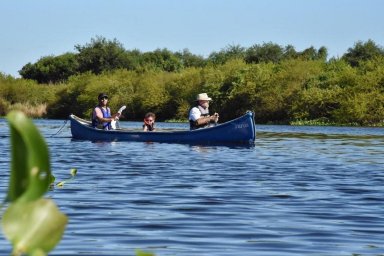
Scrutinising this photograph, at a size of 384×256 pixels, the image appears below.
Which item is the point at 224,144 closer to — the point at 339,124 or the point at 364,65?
the point at 339,124

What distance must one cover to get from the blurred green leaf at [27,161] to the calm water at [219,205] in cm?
463

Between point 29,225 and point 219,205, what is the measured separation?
314 inches

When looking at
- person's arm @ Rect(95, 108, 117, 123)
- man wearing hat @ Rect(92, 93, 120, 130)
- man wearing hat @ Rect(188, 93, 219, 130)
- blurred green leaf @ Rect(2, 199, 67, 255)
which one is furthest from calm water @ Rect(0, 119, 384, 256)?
person's arm @ Rect(95, 108, 117, 123)

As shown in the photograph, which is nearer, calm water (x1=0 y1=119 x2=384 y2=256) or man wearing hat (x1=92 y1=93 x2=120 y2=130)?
calm water (x1=0 y1=119 x2=384 y2=256)

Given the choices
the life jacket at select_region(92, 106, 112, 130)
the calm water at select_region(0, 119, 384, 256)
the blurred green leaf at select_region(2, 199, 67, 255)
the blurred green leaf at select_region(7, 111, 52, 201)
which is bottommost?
the calm water at select_region(0, 119, 384, 256)

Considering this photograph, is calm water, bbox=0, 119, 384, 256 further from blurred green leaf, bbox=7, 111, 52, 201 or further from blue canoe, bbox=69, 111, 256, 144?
blue canoe, bbox=69, 111, 256, 144

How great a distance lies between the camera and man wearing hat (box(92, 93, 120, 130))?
2334cm

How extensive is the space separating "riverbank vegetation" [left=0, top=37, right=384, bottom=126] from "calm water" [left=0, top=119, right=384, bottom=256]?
3374 cm

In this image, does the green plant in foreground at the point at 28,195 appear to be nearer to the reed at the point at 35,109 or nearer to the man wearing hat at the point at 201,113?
the man wearing hat at the point at 201,113

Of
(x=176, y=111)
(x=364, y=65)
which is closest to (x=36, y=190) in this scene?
(x=364, y=65)

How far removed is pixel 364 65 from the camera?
54750 millimetres

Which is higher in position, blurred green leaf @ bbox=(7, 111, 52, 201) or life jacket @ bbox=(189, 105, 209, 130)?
blurred green leaf @ bbox=(7, 111, 52, 201)

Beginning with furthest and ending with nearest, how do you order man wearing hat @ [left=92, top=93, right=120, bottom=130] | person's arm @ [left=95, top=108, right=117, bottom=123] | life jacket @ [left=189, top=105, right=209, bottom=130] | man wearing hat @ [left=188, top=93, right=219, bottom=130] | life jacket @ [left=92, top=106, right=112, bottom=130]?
life jacket @ [left=92, top=106, right=112, bottom=130], person's arm @ [left=95, top=108, right=117, bottom=123], man wearing hat @ [left=92, top=93, right=120, bottom=130], life jacket @ [left=189, top=105, right=209, bottom=130], man wearing hat @ [left=188, top=93, right=219, bottom=130]

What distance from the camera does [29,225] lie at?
0.83 meters
